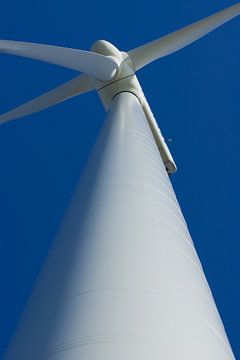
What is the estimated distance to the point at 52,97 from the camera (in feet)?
45.1

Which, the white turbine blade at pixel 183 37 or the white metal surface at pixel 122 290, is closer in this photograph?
the white metal surface at pixel 122 290

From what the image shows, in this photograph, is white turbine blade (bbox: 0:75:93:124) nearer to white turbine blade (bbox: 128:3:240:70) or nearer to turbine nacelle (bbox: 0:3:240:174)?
turbine nacelle (bbox: 0:3:240:174)

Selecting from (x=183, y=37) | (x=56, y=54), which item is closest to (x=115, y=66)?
(x=183, y=37)

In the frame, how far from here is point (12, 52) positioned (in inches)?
381

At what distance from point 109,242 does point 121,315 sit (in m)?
0.86

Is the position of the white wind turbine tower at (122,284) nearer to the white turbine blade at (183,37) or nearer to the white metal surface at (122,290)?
the white metal surface at (122,290)

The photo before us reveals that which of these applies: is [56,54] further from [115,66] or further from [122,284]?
[122,284]

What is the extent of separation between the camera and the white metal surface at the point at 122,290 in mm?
2629

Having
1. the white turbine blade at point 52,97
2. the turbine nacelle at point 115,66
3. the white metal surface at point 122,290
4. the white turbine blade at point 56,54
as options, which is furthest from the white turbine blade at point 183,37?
the white metal surface at point 122,290

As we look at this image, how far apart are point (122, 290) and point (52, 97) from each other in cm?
1115

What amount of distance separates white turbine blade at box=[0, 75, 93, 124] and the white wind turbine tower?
8154 millimetres

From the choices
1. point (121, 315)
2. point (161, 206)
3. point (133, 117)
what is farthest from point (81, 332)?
point (133, 117)

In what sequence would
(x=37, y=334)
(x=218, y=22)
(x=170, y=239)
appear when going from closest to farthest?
(x=37, y=334) < (x=170, y=239) < (x=218, y=22)

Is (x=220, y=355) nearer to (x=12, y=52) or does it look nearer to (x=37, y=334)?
(x=37, y=334)
